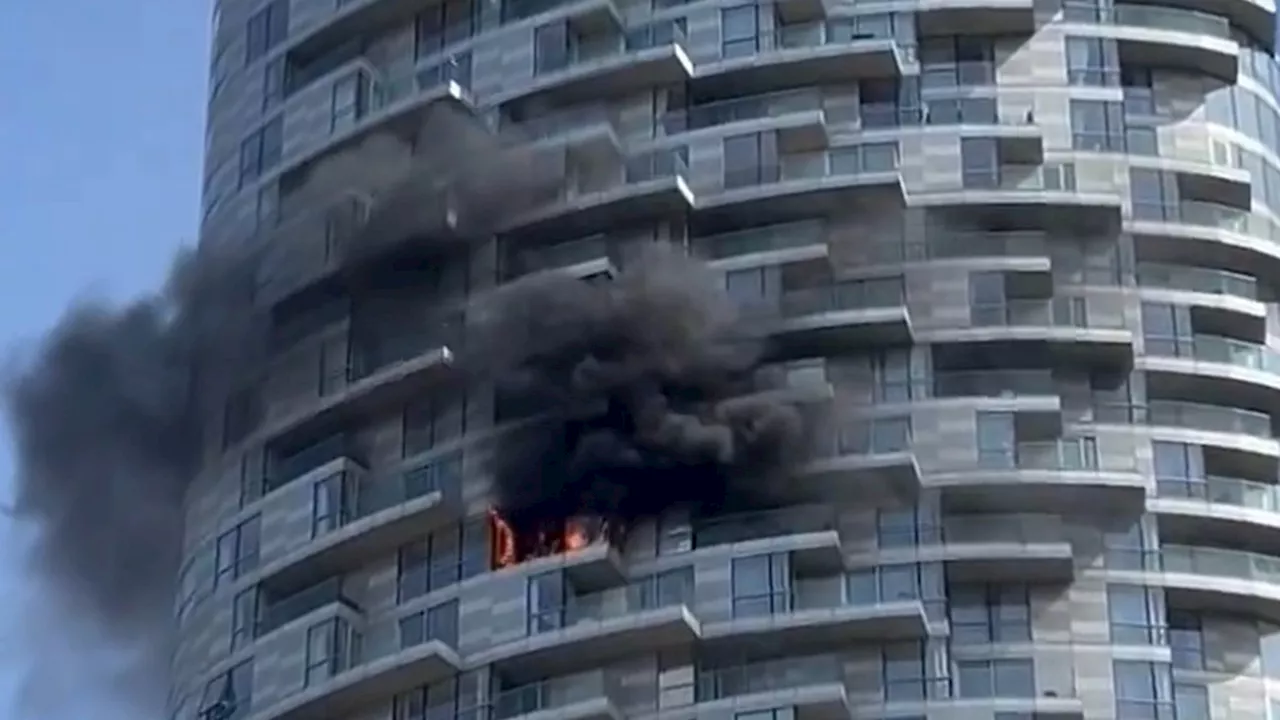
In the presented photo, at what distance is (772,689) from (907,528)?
18.3 ft

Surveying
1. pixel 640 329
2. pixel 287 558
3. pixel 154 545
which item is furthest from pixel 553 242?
pixel 154 545

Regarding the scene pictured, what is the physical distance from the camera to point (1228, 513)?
79.6 m

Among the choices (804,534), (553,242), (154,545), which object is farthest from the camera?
(154,545)

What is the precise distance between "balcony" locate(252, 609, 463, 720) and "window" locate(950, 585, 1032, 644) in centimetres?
1224

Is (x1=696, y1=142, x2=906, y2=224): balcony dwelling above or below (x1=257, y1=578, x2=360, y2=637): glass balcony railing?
above

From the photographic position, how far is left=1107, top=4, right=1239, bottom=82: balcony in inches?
3398

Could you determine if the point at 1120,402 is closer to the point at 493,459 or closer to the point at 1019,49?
the point at 1019,49

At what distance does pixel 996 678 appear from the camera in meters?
76.2

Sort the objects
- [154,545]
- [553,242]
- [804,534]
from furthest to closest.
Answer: [154,545]
[553,242]
[804,534]

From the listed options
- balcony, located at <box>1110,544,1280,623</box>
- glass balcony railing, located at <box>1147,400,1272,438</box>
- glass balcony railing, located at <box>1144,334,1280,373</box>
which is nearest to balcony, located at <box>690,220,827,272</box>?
glass balcony railing, located at <box>1144,334,1280,373</box>

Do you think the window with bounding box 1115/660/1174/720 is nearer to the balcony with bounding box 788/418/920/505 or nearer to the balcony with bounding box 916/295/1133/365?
the balcony with bounding box 788/418/920/505

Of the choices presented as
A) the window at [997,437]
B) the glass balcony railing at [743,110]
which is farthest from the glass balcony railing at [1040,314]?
the glass balcony railing at [743,110]

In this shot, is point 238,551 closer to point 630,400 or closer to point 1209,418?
point 630,400

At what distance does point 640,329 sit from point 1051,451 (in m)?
11.0
